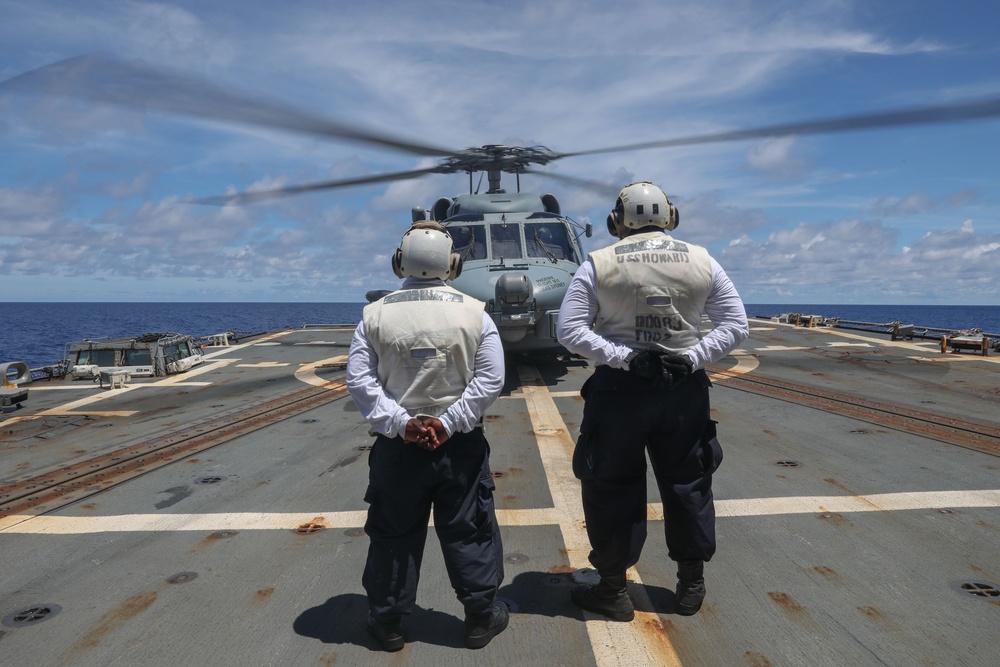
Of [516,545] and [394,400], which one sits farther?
[516,545]

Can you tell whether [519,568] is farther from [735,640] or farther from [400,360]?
[400,360]

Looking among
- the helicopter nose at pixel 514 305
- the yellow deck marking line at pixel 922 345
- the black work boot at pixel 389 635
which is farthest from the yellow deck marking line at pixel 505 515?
the yellow deck marking line at pixel 922 345

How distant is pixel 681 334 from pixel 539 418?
4.46 m

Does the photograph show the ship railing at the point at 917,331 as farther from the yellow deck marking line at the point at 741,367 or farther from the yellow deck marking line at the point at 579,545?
the yellow deck marking line at the point at 579,545

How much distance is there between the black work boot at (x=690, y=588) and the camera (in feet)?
9.64

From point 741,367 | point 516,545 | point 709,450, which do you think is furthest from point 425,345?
point 741,367

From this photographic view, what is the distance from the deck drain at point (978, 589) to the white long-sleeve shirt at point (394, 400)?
98.1 inches

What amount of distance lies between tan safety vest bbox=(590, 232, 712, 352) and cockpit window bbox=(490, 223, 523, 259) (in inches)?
291

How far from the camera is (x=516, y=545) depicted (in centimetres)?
379

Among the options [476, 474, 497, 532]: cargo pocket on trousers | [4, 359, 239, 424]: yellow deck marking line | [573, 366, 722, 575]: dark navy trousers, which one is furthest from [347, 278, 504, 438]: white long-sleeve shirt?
[4, 359, 239, 424]: yellow deck marking line

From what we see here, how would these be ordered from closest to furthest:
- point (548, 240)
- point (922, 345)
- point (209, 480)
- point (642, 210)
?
point (642, 210) < point (209, 480) < point (548, 240) < point (922, 345)

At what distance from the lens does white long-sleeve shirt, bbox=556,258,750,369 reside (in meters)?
3.00

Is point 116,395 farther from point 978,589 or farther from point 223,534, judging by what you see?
point 978,589

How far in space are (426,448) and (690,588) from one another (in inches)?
56.4
